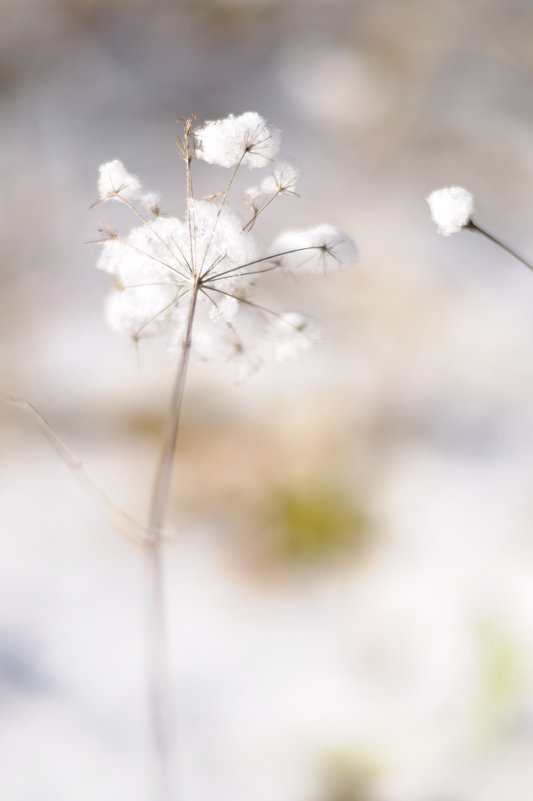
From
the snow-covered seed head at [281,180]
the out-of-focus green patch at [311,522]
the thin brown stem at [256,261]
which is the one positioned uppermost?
the snow-covered seed head at [281,180]

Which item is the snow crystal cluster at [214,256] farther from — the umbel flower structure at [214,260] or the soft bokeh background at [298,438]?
the soft bokeh background at [298,438]

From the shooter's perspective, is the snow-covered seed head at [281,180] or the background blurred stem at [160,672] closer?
the snow-covered seed head at [281,180]

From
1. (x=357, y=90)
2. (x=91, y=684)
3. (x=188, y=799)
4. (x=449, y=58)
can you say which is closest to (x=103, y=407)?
(x=91, y=684)

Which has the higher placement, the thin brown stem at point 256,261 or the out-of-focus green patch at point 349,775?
the thin brown stem at point 256,261

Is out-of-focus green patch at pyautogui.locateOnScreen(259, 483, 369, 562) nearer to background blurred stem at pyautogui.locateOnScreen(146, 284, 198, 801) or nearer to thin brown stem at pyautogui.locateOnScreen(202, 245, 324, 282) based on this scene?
background blurred stem at pyautogui.locateOnScreen(146, 284, 198, 801)

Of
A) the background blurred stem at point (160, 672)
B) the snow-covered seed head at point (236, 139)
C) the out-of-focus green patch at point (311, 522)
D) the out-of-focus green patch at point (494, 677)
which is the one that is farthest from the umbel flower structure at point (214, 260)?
the out-of-focus green patch at point (494, 677)

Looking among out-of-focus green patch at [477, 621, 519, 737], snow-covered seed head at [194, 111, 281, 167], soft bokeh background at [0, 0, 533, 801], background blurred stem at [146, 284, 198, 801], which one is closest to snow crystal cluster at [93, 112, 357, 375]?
snow-covered seed head at [194, 111, 281, 167]

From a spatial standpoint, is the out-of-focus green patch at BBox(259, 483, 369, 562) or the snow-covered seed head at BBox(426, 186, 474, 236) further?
the out-of-focus green patch at BBox(259, 483, 369, 562)
